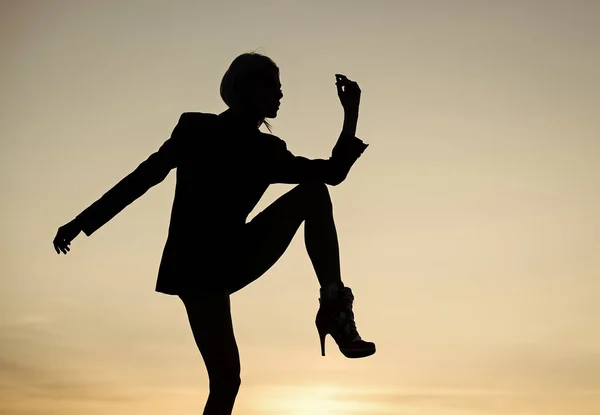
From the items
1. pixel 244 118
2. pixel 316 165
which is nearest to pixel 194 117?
pixel 244 118

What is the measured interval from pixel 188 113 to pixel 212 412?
1.95 m

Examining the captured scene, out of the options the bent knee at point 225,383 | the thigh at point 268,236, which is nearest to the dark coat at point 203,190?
the thigh at point 268,236

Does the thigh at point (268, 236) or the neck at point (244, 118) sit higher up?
the neck at point (244, 118)

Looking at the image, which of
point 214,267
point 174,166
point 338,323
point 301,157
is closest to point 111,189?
point 174,166

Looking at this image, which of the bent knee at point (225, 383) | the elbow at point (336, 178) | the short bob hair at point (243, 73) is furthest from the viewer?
the short bob hair at point (243, 73)

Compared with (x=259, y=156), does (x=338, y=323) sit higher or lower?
lower

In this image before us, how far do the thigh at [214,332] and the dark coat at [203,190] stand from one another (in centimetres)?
11

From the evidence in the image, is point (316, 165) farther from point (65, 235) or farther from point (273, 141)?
point (65, 235)

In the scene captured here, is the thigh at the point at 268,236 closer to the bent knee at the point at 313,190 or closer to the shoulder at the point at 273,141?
the bent knee at the point at 313,190

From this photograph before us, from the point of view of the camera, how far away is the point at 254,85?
20.8 ft

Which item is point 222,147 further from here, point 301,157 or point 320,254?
point 320,254

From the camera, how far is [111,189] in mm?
6262

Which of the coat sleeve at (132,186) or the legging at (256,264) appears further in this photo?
the coat sleeve at (132,186)

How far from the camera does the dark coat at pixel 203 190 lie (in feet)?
20.4
